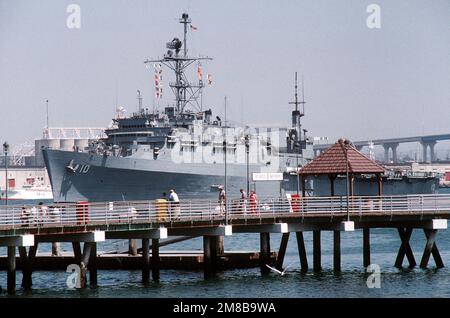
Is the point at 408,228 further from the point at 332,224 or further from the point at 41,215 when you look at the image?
the point at 41,215

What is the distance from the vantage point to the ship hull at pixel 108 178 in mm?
97938

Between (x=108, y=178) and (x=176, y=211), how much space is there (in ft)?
178

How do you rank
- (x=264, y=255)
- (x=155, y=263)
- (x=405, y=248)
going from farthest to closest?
(x=405, y=248), (x=264, y=255), (x=155, y=263)

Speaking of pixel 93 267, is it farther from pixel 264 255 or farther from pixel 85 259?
pixel 264 255

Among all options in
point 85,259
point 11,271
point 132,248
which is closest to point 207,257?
point 85,259

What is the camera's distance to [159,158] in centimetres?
9969

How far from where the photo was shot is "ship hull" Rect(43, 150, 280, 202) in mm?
97938

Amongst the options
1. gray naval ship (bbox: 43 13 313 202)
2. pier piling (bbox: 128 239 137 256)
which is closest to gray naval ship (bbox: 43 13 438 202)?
gray naval ship (bbox: 43 13 313 202)

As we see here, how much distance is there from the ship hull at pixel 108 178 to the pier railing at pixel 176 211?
155 feet

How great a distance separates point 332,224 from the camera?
153 ft

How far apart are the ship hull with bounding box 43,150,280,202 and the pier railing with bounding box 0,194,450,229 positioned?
47.1 metres

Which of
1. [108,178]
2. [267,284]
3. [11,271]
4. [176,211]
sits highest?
[108,178]
